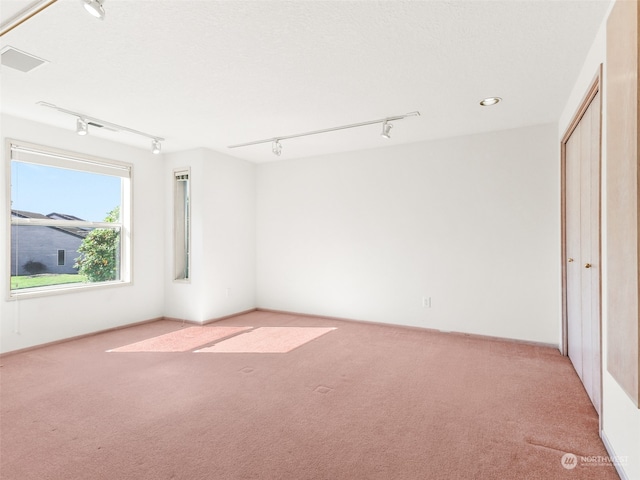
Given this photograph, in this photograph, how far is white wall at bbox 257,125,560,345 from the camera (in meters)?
4.00

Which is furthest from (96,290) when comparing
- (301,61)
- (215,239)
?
(301,61)

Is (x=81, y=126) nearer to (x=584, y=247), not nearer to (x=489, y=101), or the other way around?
(x=489, y=101)

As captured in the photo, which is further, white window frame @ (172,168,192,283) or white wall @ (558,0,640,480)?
white window frame @ (172,168,192,283)

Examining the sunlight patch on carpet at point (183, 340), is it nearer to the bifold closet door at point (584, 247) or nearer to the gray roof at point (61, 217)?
the gray roof at point (61, 217)

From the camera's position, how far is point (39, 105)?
339 centimetres

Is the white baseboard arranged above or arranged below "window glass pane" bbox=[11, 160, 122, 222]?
below

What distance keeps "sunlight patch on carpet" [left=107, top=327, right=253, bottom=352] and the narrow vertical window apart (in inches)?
39.4

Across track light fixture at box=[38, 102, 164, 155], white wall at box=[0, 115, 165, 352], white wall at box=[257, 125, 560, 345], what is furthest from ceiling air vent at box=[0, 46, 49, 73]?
white wall at box=[257, 125, 560, 345]

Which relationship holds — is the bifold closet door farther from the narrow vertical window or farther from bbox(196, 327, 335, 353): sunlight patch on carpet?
the narrow vertical window

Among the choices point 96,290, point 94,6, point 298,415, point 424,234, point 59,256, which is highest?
point 94,6

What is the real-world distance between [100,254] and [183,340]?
1719mm

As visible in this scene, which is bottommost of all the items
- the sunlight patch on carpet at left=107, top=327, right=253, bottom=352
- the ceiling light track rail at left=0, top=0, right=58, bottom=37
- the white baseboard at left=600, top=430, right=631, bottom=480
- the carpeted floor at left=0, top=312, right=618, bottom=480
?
Answer: the carpeted floor at left=0, top=312, right=618, bottom=480

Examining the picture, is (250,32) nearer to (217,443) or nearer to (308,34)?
(308,34)

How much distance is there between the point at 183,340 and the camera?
425 cm
